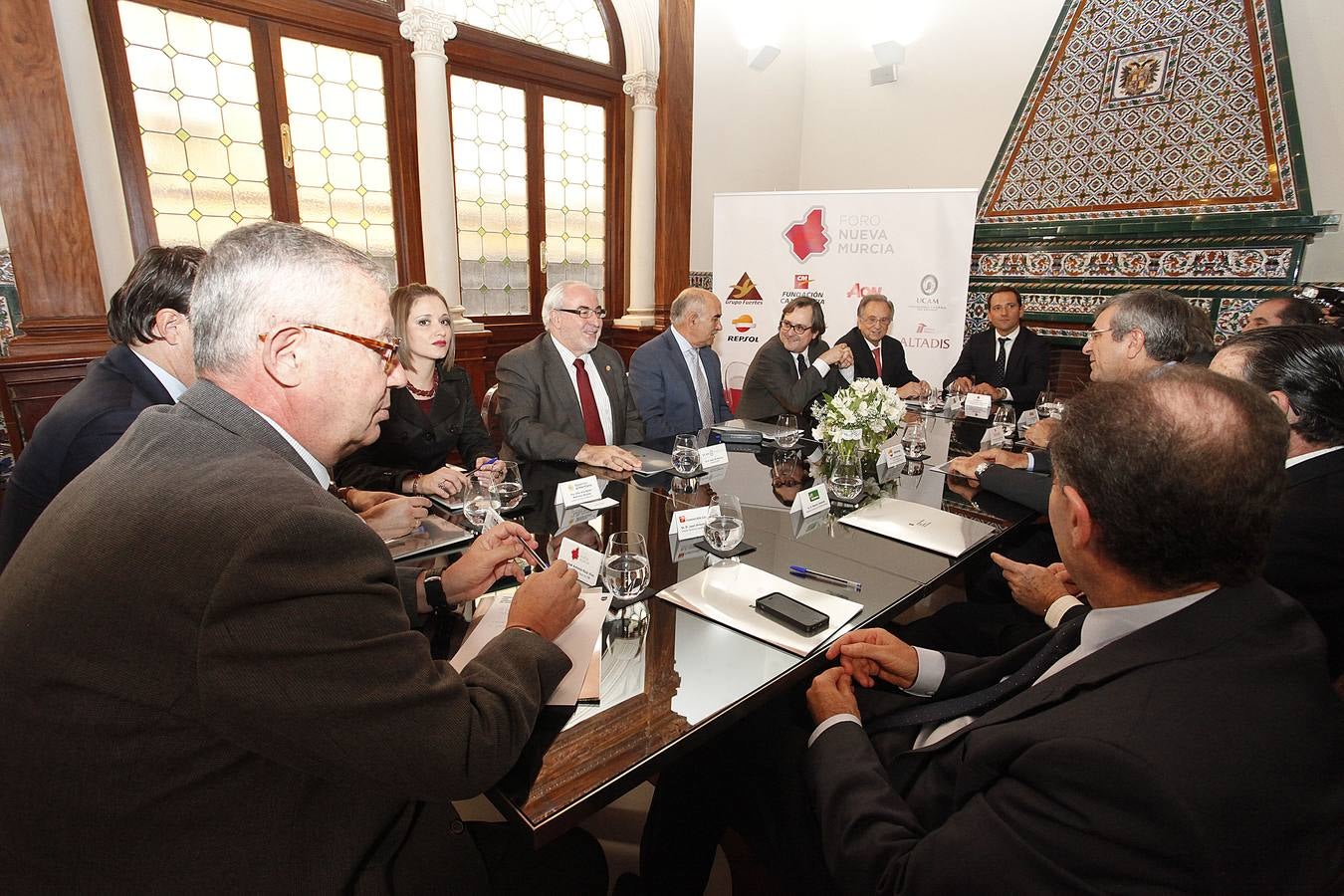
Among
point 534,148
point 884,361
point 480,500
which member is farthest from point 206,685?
point 534,148

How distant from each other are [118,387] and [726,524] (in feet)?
5.21

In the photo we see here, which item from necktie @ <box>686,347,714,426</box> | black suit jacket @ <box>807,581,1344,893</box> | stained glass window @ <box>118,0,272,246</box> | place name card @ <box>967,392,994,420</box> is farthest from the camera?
stained glass window @ <box>118,0,272,246</box>

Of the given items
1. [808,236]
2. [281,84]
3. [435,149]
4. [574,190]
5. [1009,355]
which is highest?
[281,84]

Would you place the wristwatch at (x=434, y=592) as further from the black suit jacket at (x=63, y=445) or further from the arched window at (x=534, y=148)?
the arched window at (x=534, y=148)

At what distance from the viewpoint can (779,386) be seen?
12.3ft

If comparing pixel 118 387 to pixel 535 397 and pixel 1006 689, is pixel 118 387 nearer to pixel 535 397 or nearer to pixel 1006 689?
pixel 535 397

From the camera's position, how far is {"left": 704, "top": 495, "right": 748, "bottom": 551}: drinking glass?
1.58 metres

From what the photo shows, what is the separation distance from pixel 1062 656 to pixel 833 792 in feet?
1.45

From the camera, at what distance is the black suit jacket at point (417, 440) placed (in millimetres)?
2314

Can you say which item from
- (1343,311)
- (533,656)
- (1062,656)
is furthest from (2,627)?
(1343,311)

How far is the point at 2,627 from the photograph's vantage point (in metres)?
0.78

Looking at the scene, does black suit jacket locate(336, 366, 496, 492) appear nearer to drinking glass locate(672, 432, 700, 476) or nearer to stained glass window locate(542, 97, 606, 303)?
drinking glass locate(672, 432, 700, 476)

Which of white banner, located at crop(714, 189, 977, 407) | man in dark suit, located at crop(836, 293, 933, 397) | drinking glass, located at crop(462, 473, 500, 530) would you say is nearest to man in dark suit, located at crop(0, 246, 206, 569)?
drinking glass, located at crop(462, 473, 500, 530)

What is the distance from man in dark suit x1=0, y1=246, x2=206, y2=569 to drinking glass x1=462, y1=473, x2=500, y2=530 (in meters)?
0.82
